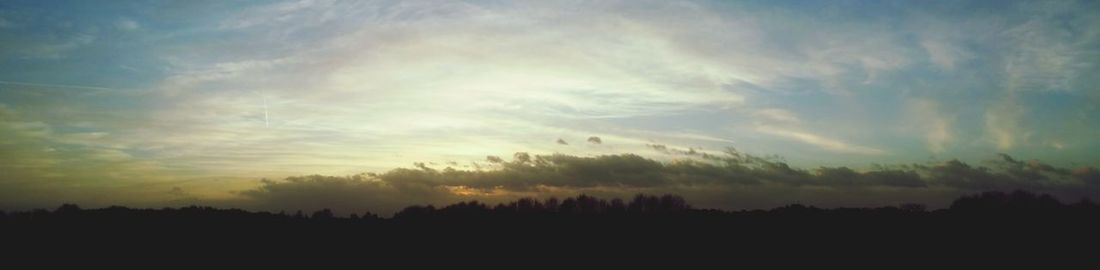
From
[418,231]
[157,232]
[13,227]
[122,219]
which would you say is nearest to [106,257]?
[157,232]

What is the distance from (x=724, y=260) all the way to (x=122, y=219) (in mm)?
74181

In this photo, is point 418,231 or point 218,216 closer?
point 418,231

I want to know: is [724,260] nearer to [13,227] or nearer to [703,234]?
[703,234]

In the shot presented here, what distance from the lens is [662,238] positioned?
46781 mm

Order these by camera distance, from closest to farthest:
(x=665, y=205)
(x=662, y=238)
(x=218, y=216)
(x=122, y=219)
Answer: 1. (x=662, y=238)
2. (x=122, y=219)
3. (x=218, y=216)
4. (x=665, y=205)

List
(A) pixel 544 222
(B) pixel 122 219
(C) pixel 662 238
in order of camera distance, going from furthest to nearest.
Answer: (B) pixel 122 219
(A) pixel 544 222
(C) pixel 662 238

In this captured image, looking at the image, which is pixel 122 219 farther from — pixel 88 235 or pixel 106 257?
pixel 106 257

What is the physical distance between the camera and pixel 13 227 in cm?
6300

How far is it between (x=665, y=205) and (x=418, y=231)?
227 ft

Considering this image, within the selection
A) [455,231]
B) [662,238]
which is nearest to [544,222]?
[455,231]

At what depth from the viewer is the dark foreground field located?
3941cm

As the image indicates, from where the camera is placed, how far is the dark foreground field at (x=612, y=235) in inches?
1551

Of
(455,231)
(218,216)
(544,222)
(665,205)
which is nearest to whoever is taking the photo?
(455,231)

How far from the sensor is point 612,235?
49.7 metres
